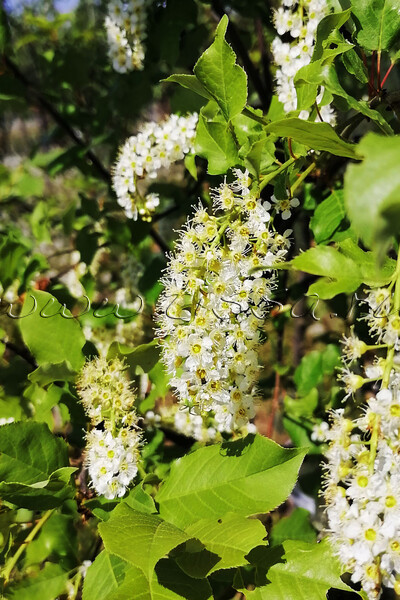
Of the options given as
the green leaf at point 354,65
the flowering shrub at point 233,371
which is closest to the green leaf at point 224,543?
the flowering shrub at point 233,371

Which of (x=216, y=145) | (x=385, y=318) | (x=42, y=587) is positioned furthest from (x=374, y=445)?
(x=42, y=587)

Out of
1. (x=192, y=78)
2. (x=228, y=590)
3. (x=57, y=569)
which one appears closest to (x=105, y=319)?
(x=57, y=569)

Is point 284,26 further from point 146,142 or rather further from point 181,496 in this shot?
point 181,496

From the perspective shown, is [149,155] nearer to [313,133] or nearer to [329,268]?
[313,133]

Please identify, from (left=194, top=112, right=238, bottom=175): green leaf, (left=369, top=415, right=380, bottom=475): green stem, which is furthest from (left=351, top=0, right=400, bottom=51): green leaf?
(left=369, top=415, right=380, bottom=475): green stem

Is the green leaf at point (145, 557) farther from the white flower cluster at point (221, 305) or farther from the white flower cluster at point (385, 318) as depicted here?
the white flower cluster at point (385, 318)

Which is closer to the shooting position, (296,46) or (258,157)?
(258,157)
